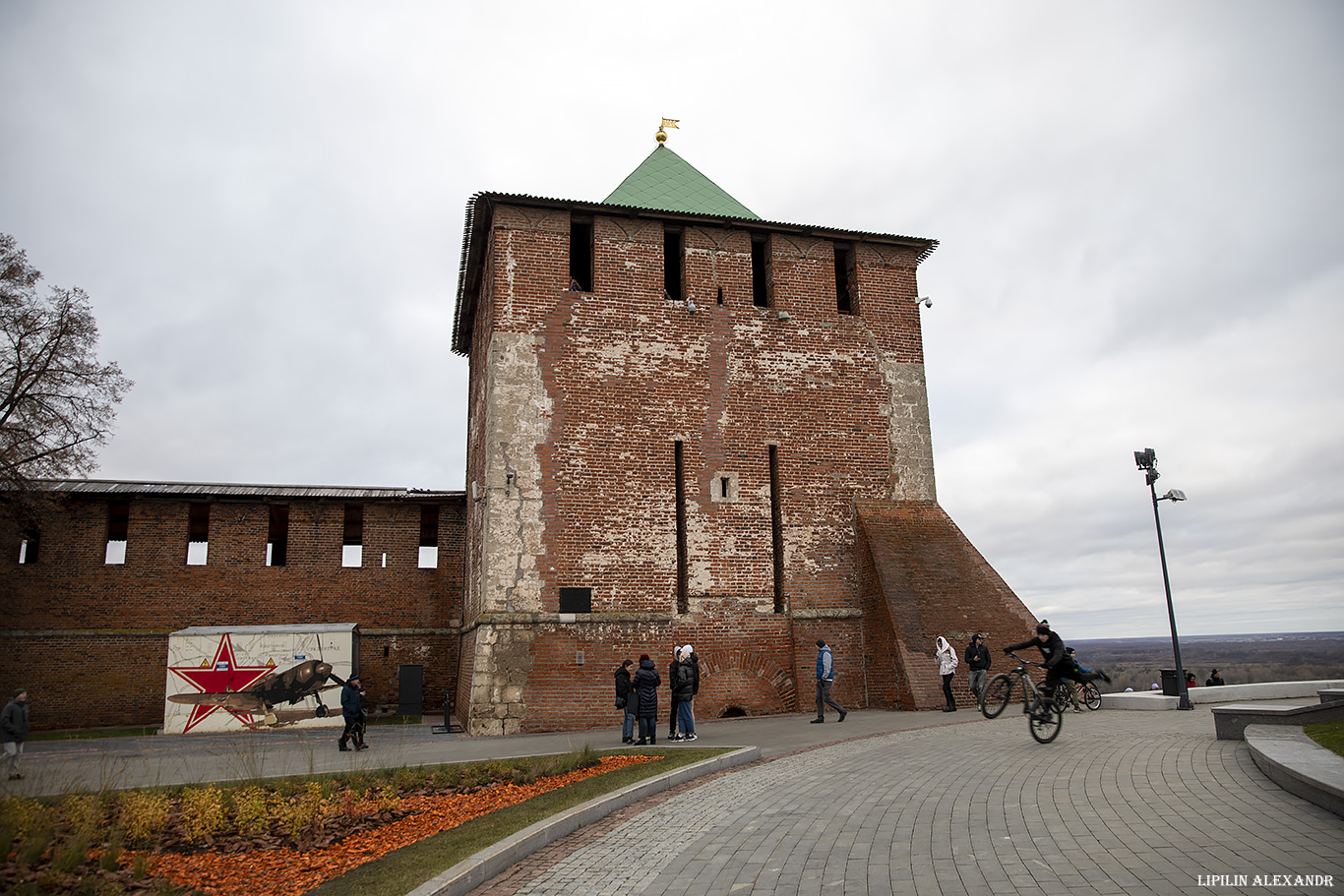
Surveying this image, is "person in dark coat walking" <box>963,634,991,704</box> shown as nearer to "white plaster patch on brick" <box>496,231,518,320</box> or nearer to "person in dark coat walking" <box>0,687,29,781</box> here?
"white plaster patch on brick" <box>496,231,518,320</box>

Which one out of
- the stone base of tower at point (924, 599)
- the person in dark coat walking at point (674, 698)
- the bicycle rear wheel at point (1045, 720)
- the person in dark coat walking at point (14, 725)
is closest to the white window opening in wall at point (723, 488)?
the stone base of tower at point (924, 599)

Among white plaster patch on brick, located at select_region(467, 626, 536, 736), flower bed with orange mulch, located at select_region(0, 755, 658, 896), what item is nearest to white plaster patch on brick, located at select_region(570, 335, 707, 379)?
white plaster patch on brick, located at select_region(467, 626, 536, 736)

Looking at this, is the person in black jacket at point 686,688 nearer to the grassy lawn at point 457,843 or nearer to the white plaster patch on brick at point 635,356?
the grassy lawn at point 457,843

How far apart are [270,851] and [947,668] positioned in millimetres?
11068

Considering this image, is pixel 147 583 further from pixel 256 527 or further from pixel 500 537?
pixel 500 537

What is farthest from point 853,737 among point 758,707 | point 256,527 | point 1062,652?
point 256,527

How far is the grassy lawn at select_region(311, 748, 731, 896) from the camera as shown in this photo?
5578mm

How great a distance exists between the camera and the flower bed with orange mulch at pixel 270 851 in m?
6.02

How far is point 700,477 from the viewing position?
16375mm

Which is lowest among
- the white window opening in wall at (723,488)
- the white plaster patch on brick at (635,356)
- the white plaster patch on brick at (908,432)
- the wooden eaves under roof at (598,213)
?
the white window opening in wall at (723,488)

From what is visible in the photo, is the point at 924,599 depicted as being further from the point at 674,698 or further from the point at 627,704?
the point at 627,704

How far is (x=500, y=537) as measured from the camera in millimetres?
15016

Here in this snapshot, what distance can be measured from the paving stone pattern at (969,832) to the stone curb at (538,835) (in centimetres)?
13

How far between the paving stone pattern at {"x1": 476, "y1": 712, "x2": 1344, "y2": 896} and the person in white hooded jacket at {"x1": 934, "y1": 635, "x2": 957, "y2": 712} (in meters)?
5.27
